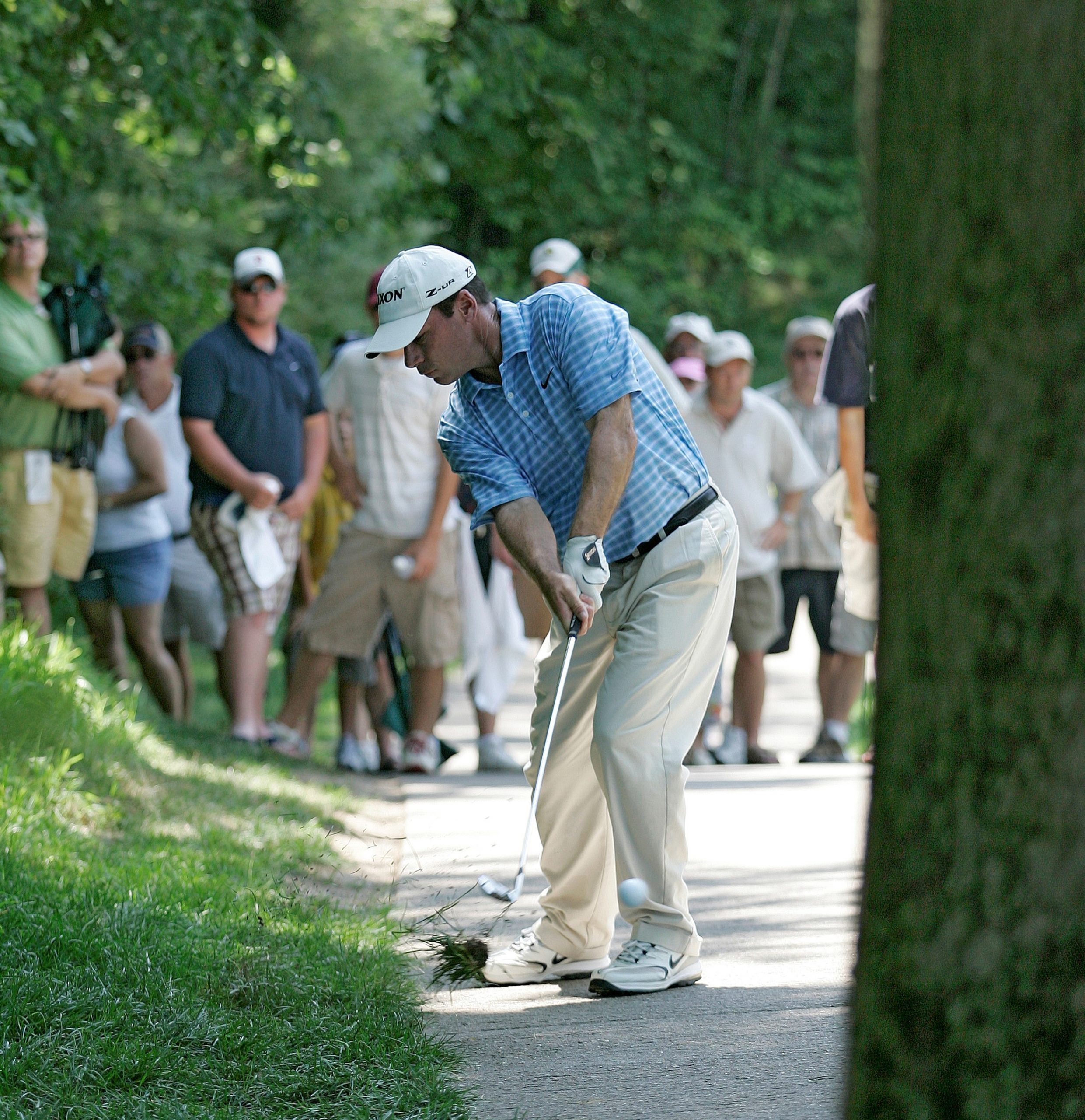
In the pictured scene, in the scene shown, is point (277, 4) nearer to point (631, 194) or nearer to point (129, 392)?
point (631, 194)

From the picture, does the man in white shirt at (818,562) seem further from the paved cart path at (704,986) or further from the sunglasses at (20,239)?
the sunglasses at (20,239)

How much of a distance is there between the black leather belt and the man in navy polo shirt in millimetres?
3869

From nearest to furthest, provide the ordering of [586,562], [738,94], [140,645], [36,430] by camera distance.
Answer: [586,562]
[36,430]
[140,645]
[738,94]

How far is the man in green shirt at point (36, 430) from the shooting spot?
7.95 meters

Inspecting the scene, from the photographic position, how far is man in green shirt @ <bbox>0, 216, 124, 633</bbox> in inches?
313

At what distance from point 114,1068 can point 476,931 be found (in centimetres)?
177

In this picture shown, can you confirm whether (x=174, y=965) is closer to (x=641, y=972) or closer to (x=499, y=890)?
(x=499, y=890)

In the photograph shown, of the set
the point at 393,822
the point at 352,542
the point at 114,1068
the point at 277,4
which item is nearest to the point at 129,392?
the point at 352,542

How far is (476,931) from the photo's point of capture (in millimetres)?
5164

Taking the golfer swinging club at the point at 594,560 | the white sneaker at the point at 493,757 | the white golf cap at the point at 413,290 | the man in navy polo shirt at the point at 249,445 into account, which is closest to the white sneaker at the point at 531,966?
the golfer swinging club at the point at 594,560

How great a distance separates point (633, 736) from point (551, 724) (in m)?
0.30

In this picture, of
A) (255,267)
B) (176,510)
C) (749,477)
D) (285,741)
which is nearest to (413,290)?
(255,267)

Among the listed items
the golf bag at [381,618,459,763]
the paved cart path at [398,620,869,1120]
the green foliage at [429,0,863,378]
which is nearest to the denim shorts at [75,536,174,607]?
the golf bag at [381,618,459,763]

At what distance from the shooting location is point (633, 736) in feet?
14.1
